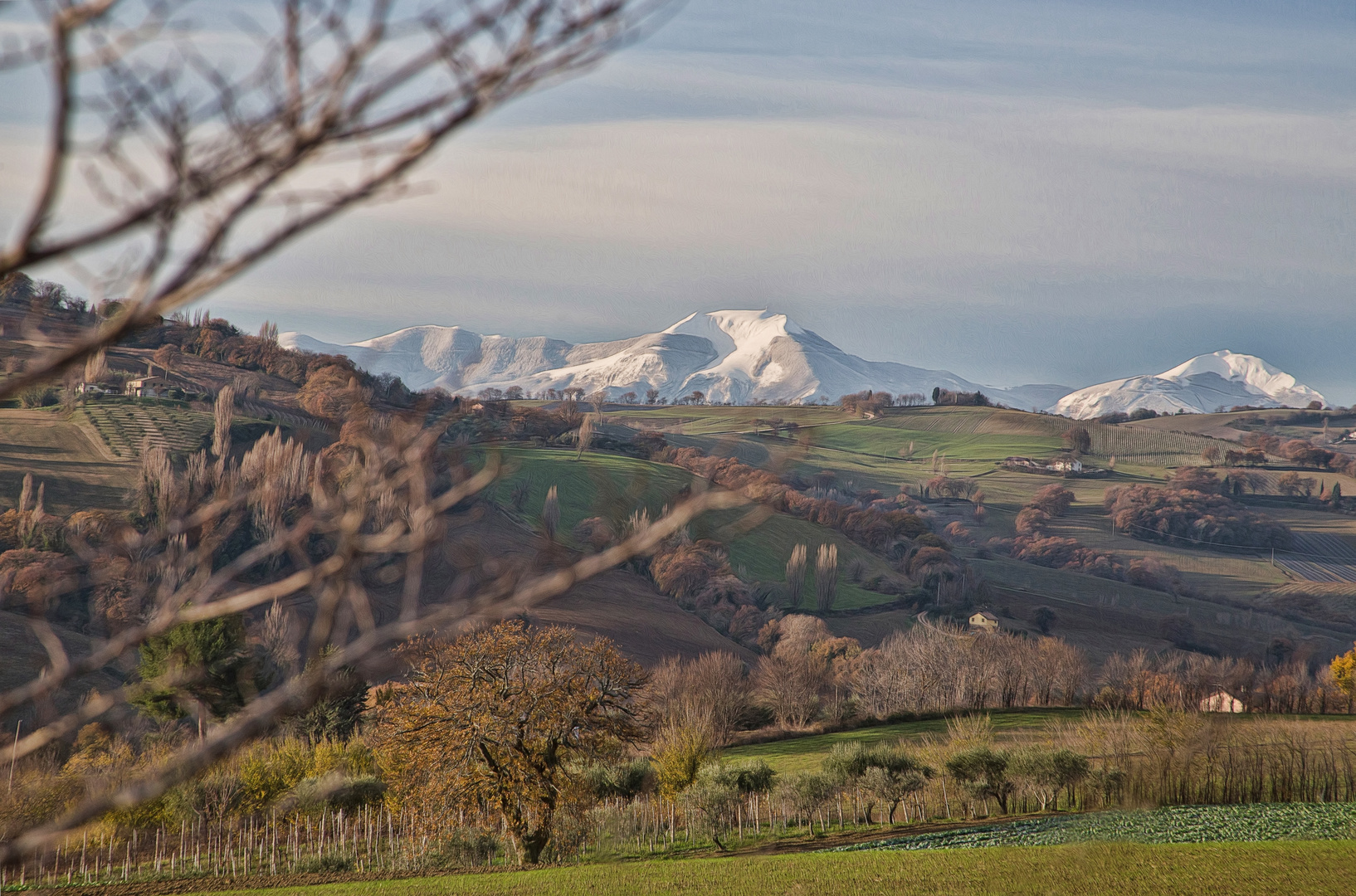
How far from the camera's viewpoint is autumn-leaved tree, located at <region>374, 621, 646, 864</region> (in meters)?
19.2

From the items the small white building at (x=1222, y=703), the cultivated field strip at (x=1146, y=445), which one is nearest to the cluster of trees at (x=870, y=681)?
the small white building at (x=1222, y=703)

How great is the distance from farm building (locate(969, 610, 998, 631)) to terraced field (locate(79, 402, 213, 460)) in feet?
193

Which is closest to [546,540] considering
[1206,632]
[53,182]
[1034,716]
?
[53,182]

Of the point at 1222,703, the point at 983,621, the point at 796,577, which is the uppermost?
the point at 796,577

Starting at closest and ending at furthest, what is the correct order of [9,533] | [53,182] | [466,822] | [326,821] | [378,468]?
[53,182] < [378,468] < [466,822] < [326,821] < [9,533]

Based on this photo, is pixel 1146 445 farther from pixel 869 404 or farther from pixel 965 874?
pixel 965 874

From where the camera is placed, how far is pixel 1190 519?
4781 inches

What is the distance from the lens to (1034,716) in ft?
141

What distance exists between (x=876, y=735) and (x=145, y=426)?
5878 cm

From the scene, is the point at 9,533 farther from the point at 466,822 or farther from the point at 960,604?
the point at 960,604

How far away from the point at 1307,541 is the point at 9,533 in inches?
5062

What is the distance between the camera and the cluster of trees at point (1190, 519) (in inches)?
4633

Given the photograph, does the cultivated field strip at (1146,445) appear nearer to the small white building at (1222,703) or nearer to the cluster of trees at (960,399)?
the cluster of trees at (960,399)

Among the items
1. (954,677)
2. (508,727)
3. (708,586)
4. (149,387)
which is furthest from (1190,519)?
(508,727)
